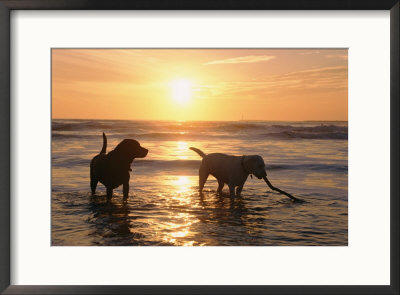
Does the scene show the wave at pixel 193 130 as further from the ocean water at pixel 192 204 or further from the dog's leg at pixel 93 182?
the dog's leg at pixel 93 182

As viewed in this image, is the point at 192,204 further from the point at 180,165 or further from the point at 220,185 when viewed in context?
the point at 180,165

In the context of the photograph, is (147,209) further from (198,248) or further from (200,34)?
(200,34)

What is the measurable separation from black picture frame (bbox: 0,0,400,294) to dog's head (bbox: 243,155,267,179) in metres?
2.11

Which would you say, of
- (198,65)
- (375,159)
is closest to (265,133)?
(198,65)

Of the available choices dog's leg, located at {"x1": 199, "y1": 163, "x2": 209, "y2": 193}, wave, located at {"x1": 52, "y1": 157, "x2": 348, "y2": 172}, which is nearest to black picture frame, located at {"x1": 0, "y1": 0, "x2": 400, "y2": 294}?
wave, located at {"x1": 52, "y1": 157, "x2": 348, "y2": 172}

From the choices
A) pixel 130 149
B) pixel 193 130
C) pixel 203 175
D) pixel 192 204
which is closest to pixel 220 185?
pixel 203 175

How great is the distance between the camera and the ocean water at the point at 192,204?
4797 mm

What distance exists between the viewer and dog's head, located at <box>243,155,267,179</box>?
6086mm

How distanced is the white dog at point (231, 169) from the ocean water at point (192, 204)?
199 millimetres

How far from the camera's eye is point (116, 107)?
248 inches

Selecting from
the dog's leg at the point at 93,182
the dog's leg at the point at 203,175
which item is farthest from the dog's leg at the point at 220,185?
the dog's leg at the point at 93,182

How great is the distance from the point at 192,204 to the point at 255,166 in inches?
42.8

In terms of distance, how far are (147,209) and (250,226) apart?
4.49 feet

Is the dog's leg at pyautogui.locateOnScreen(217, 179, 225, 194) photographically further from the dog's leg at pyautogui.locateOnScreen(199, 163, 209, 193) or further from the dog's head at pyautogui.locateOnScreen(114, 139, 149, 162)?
the dog's head at pyautogui.locateOnScreen(114, 139, 149, 162)
